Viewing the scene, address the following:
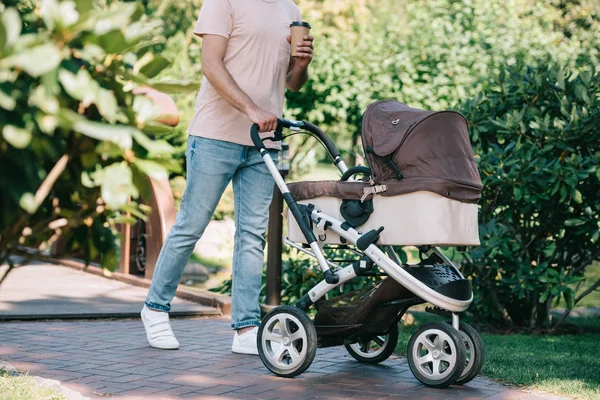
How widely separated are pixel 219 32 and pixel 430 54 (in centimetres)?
677

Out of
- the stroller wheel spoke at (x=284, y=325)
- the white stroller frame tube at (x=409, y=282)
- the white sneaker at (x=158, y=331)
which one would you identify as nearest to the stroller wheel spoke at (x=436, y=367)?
the white stroller frame tube at (x=409, y=282)

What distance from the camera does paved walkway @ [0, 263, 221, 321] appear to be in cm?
581

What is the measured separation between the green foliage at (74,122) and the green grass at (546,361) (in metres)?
2.43

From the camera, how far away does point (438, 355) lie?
4078 millimetres

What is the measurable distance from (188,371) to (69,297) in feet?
8.46

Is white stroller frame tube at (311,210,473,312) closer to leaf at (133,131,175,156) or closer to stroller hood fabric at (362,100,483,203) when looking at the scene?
stroller hood fabric at (362,100,483,203)

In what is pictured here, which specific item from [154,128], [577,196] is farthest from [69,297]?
[154,128]

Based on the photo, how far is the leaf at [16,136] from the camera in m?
2.14

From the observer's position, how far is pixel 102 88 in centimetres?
234

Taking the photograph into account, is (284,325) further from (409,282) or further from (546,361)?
(546,361)

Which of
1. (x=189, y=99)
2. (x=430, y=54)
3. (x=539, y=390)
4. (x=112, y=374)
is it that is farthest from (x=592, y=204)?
(x=189, y=99)

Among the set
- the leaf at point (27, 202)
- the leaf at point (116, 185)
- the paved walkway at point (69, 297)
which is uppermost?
the leaf at point (116, 185)

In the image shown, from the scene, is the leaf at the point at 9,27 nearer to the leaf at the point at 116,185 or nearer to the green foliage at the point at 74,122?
the green foliage at the point at 74,122

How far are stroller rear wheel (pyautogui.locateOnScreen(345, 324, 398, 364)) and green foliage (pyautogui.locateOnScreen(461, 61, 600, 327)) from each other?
55.3 inches
